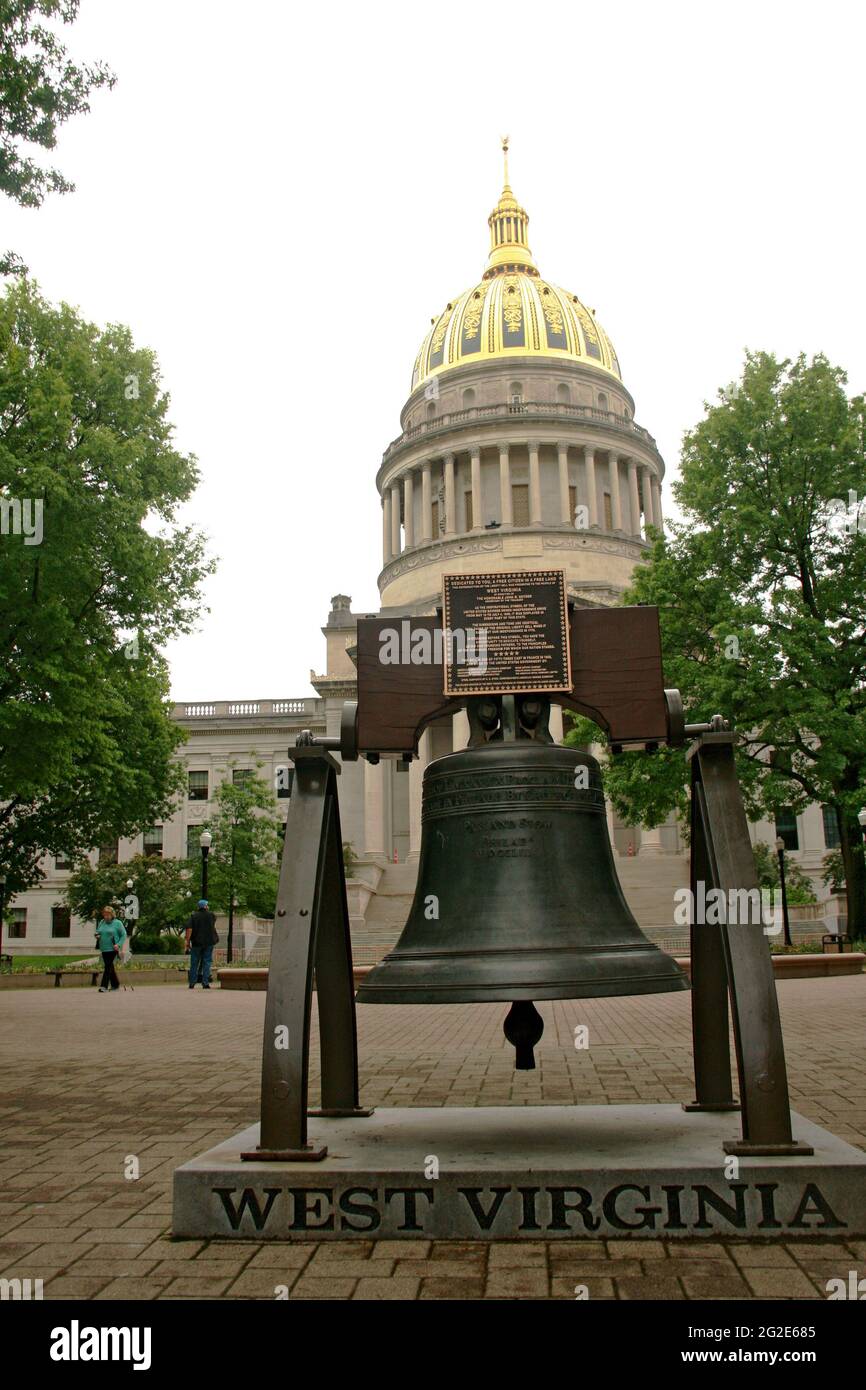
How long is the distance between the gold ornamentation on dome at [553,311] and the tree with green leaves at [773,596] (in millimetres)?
53351

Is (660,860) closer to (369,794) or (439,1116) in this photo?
(369,794)

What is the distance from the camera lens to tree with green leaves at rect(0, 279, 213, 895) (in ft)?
69.1

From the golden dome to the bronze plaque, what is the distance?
76373mm

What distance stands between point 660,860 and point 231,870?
1943 cm

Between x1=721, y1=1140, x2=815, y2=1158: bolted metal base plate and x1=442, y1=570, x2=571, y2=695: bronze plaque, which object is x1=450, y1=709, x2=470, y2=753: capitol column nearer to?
x1=442, y1=570, x2=571, y2=695: bronze plaque

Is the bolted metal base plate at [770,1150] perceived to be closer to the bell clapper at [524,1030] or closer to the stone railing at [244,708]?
the bell clapper at [524,1030]

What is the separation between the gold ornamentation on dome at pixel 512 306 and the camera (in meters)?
80.4

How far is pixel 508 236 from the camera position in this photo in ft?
302

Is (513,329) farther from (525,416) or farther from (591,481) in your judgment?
(591,481)

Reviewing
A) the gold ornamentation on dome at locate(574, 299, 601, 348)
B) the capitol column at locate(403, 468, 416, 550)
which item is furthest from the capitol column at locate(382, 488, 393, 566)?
the gold ornamentation on dome at locate(574, 299, 601, 348)

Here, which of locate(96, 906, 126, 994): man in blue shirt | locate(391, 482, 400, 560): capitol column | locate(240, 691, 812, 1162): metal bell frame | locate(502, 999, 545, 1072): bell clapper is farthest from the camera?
locate(391, 482, 400, 560): capitol column

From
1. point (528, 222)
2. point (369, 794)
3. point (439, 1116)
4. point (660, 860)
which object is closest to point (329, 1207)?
point (439, 1116)

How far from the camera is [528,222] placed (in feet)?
306

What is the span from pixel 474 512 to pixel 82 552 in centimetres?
5359
